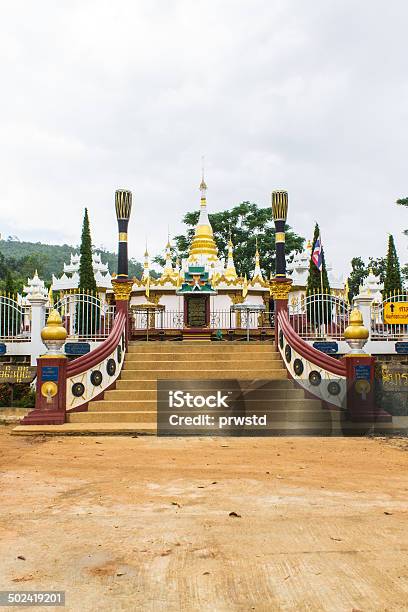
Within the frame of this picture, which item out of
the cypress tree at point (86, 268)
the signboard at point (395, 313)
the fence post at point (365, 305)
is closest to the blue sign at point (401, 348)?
the signboard at point (395, 313)

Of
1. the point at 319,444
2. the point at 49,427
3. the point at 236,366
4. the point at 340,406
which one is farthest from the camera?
the point at 236,366

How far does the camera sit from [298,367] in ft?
41.0

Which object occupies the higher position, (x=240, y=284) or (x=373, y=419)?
(x=240, y=284)

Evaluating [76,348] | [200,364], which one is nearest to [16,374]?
[76,348]

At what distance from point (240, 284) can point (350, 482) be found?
2140cm

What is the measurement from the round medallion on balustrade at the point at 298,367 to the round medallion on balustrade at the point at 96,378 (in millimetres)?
4344

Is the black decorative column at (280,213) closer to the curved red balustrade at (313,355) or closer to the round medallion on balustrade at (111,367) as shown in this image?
the curved red balustrade at (313,355)

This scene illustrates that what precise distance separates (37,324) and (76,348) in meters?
1.15

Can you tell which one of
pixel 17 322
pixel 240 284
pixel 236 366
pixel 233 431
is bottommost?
pixel 233 431

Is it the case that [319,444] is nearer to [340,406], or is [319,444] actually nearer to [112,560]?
[340,406]

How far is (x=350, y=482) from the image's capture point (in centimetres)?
660

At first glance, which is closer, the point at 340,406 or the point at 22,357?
the point at 340,406

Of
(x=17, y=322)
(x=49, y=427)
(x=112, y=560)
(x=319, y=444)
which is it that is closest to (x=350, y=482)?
(x=319, y=444)

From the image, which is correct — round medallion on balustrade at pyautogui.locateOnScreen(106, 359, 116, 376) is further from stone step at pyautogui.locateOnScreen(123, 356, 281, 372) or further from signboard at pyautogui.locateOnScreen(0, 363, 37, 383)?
signboard at pyautogui.locateOnScreen(0, 363, 37, 383)
